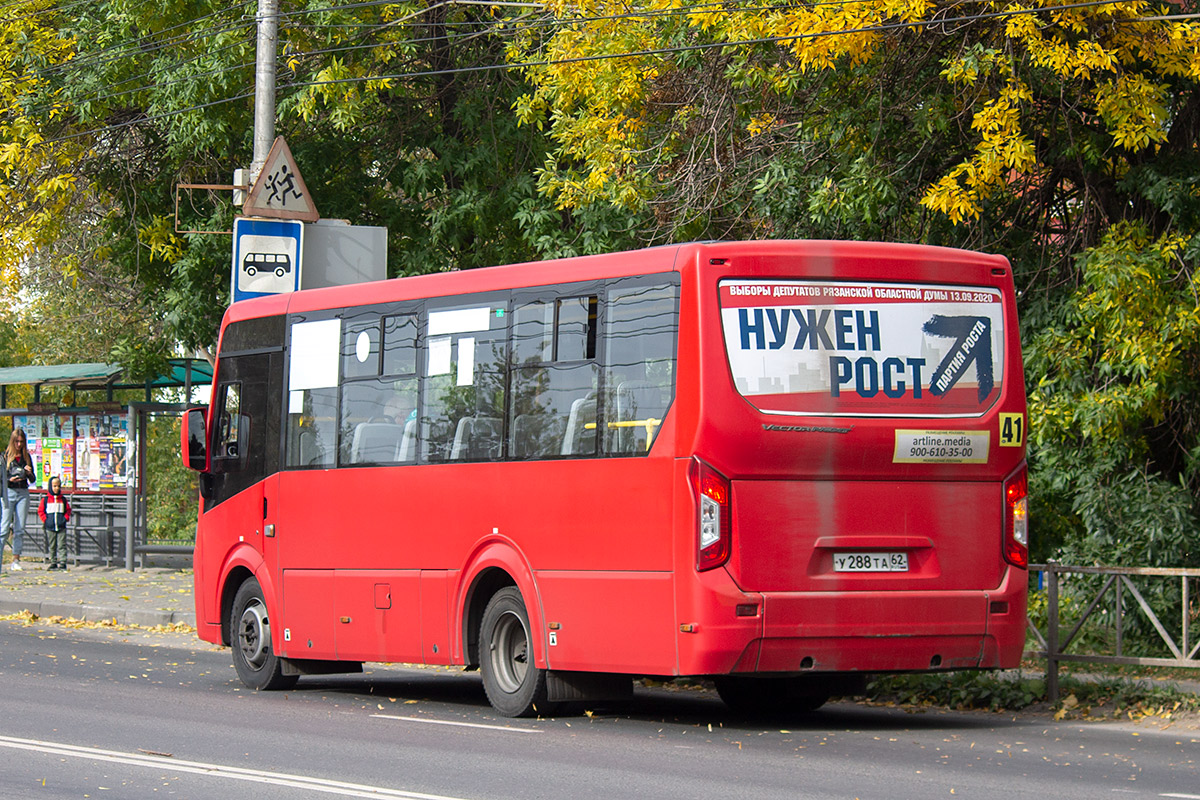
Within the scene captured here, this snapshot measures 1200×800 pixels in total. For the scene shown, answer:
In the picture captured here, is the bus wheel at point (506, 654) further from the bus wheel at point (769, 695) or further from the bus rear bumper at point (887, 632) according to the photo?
the bus rear bumper at point (887, 632)

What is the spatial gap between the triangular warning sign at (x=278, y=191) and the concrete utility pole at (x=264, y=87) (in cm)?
32

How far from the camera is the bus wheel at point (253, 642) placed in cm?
1392

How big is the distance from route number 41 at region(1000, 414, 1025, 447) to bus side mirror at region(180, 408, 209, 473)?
678 cm

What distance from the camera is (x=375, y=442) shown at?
42.1ft

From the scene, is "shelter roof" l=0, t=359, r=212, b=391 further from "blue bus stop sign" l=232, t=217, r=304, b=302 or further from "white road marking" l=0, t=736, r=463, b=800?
"white road marking" l=0, t=736, r=463, b=800

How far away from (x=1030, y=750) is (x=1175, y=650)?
7.52ft

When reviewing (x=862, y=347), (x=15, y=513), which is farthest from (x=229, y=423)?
(x=15, y=513)

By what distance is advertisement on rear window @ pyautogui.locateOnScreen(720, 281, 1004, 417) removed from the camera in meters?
10.4

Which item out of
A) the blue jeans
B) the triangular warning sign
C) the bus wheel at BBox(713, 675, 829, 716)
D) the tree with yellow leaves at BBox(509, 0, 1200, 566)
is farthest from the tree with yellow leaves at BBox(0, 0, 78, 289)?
the bus wheel at BBox(713, 675, 829, 716)

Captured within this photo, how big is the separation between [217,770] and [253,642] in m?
5.22

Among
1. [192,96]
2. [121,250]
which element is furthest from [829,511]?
[121,250]

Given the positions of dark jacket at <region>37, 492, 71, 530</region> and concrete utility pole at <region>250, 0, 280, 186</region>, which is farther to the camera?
dark jacket at <region>37, 492, 71, 530</region>

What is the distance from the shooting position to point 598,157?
59.3 ft

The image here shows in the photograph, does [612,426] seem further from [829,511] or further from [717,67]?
[717,67]
